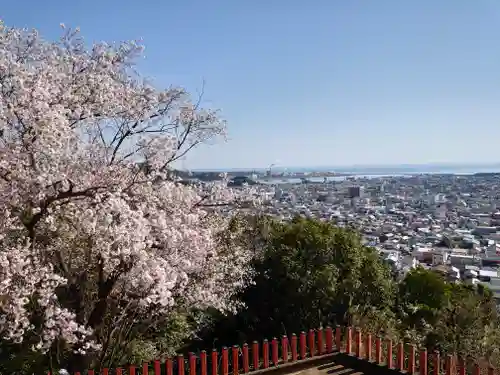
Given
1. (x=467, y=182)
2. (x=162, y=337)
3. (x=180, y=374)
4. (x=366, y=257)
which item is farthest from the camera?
(x=467, y=182)

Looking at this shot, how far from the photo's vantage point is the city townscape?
2334 cm

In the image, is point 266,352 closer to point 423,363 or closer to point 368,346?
point 368,346

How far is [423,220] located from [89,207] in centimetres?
4557

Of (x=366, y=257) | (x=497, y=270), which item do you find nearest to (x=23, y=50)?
(x=366, y=257)

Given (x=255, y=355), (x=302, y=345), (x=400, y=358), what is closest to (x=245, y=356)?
(x=255, y=355)

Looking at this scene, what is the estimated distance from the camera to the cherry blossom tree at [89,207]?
19.8 feet

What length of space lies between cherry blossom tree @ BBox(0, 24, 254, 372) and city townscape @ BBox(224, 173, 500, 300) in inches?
112

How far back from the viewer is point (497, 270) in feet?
82.9

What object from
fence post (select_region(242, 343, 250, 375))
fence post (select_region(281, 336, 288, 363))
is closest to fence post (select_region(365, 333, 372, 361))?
fence post (select_region(281, 336, 288, 363))

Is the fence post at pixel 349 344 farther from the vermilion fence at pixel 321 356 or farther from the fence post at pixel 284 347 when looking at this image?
the fence post at pixel 284 347

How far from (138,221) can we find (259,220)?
25.9 feet

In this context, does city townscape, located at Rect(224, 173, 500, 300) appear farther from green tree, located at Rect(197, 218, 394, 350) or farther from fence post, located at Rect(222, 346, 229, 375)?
fence post, located at Rect(222, 346, 229, 375)

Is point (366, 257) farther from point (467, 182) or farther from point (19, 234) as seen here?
point (467, 182)

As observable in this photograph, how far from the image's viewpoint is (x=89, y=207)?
21.4 feet
